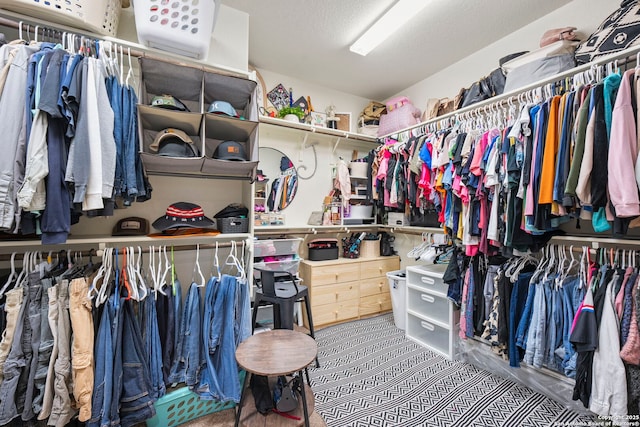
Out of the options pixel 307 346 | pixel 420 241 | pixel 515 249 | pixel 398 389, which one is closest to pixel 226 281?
pixel 307 346

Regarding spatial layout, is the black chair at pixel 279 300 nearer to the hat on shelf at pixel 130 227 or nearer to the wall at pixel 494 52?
the hat on shelf at pixel 130 227

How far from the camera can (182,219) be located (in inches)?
62.1

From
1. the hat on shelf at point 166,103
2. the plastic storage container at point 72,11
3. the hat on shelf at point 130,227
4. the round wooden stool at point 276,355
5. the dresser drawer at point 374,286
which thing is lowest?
the dresser drawer at point 374,286

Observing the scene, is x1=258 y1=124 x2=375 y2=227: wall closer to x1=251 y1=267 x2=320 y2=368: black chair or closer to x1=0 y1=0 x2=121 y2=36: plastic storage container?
x1=251 y1=267 x2=320 y2=368: black chair

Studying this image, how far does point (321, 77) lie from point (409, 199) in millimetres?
1789

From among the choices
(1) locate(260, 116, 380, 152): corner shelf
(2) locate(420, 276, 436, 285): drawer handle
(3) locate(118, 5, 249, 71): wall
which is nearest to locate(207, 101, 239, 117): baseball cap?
(3) locate(118, 5, 249, 71): wall

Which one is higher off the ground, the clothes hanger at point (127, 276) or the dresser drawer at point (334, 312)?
the clothes hanger at point (127, 276)

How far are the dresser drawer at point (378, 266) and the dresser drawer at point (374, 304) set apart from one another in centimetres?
27

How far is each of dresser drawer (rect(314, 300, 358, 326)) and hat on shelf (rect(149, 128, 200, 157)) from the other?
192 centimetres

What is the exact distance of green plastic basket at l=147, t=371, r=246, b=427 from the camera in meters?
1.38

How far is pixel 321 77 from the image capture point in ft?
9.98

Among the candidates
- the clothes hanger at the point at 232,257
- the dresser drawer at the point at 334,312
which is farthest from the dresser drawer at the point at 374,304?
the clothes hanger at the point at 232,257

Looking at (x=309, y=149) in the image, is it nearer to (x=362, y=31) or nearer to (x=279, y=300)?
(x=362, y=31)

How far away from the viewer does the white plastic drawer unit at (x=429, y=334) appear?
2.26 metres
